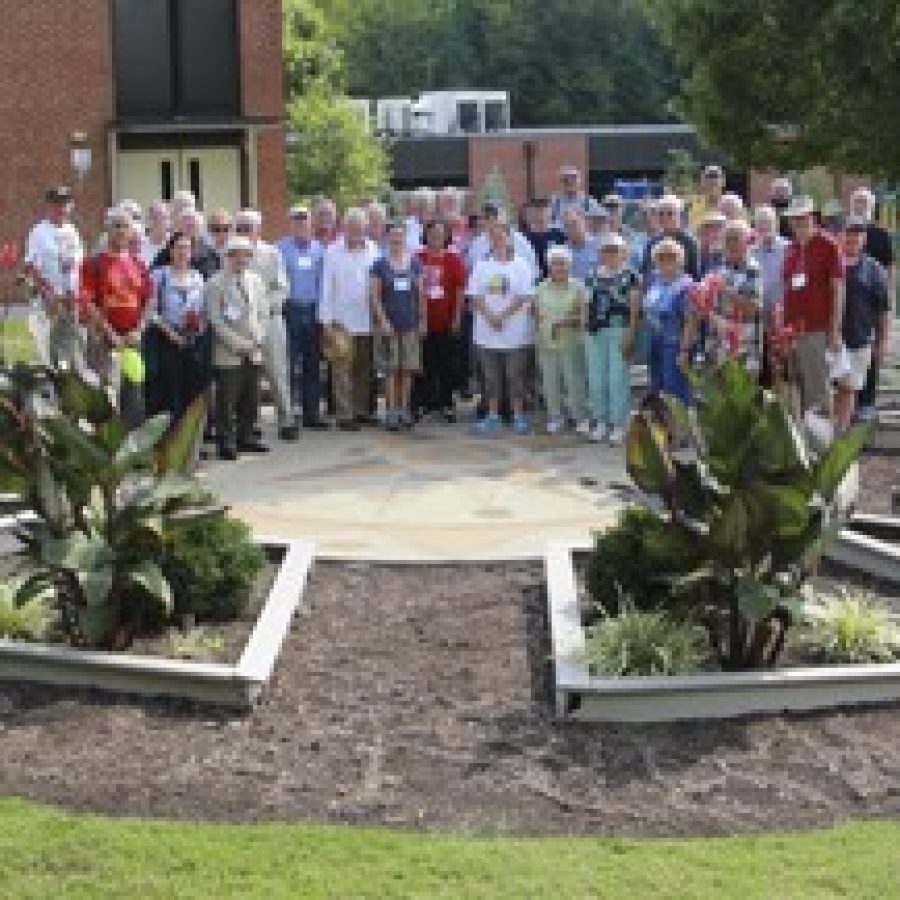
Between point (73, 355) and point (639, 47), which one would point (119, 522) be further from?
point (639, 47)

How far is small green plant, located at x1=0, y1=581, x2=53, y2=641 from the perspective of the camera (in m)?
8.20

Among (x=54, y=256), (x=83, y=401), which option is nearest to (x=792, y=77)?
(x=54, y=256)

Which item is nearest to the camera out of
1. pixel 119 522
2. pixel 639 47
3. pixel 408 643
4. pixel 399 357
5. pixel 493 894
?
pixel 493 894

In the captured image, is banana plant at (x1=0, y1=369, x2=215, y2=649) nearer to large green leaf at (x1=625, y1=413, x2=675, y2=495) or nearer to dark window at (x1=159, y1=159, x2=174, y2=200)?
large green leaf at (x1=625, y1=413, x2=675, y2=495)

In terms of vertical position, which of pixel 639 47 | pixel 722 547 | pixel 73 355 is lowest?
pixel 722 547

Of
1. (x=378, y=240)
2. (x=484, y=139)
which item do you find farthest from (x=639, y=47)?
(x=378, y=240)

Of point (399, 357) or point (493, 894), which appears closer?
point (493, 894)

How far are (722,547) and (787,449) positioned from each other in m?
0.47

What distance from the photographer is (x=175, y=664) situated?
24.9 ft

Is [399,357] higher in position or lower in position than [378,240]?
lower

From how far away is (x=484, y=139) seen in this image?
178 ft

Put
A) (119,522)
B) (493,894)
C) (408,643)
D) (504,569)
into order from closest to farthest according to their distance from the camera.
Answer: (493,894) < (119,522) < (408,643) < (504,569)

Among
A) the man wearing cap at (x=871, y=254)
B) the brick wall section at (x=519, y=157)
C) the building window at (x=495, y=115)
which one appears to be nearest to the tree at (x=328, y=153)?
the brick wall section at (x=519, y=157)

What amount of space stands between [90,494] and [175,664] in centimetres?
87
